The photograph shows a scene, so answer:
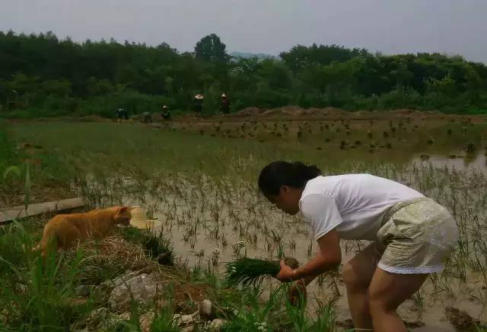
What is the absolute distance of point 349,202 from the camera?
2.39 meters

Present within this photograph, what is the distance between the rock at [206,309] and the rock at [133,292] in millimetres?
255

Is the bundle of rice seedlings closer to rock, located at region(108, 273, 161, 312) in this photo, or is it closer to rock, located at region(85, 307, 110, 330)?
rock, located at region(108, 273, 161, 312)

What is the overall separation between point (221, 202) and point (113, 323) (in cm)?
348

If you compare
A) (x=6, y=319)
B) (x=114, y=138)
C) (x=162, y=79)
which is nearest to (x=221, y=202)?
(x=6, y=319)

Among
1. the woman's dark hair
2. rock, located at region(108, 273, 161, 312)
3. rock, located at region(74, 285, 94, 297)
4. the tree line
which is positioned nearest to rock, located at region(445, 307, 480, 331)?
the woman's dark hair

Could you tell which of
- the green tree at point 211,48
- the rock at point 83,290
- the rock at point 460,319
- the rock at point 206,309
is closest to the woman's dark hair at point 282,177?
the rock at point 206,309

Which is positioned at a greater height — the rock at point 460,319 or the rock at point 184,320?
the rock at point 184,320

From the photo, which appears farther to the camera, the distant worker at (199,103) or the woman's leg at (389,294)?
the distant worker at (199,103)

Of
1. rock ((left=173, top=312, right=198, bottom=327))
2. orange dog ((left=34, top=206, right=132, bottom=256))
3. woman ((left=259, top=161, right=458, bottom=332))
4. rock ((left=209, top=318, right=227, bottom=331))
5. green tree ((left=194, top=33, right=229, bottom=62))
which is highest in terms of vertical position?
green tree ((left=194, top=33, right=229, bottom=62))

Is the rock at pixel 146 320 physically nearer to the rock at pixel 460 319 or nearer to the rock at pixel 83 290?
the rock at pixel 83 290

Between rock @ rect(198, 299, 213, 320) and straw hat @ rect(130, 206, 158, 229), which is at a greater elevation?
straw hat @ rect(130, 206, 158, 229)

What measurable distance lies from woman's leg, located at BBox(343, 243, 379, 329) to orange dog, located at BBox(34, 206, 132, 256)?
1776 millimetres

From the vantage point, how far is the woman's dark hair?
241 cm

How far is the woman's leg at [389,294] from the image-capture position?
2316 mm
